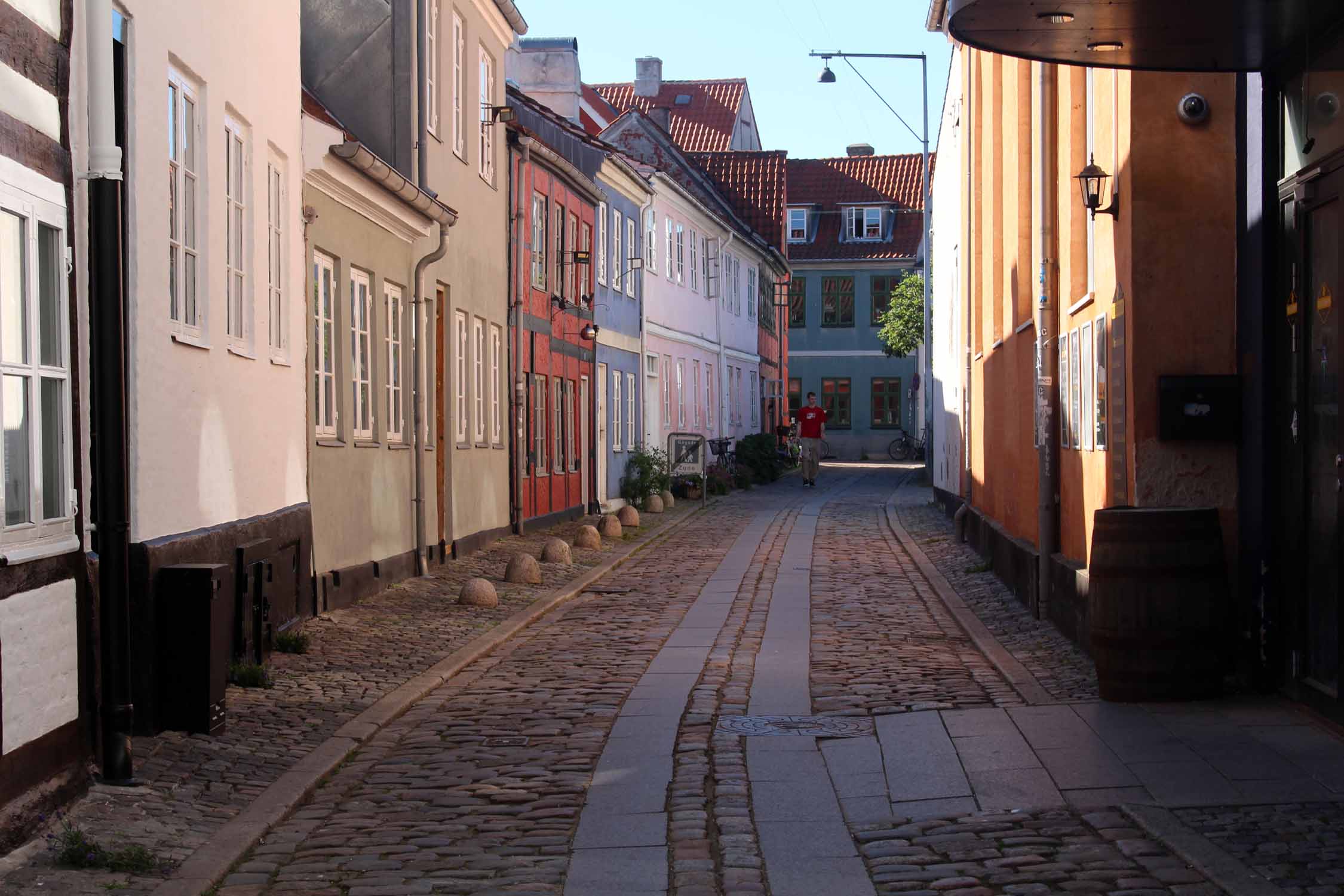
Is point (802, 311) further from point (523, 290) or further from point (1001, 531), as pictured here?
point (1001, 531)

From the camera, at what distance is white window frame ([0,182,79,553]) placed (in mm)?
6266

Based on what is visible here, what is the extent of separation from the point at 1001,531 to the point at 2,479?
11.6 metres

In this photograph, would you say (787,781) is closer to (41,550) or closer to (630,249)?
(41,550)

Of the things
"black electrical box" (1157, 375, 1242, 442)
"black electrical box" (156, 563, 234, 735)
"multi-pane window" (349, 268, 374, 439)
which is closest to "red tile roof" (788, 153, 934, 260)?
"multi-pane window" (349, 268, 374, 439)

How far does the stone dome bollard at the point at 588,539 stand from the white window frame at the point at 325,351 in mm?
6605

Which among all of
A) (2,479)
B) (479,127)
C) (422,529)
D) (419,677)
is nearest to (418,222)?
(422,529)

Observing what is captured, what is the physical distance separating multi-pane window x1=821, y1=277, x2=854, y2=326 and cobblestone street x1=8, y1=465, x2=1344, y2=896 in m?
52.3

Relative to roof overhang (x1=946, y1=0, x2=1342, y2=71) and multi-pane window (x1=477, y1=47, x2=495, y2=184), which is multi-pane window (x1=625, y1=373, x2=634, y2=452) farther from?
roof overhang (x1=946, y1=0, x2=1342, y2=71)

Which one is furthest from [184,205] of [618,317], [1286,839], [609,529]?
[618,317]

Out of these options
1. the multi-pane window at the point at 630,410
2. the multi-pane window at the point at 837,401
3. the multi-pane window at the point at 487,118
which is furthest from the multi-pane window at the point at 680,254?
the multi-pane window at the point at 837,401

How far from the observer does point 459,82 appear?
65.6 feet

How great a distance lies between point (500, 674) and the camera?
Result: 34.7 feet

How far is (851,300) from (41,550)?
5880cm

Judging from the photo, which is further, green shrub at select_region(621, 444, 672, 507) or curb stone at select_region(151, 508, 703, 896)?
green shrub at select_region(621, 444, 672, 507)
